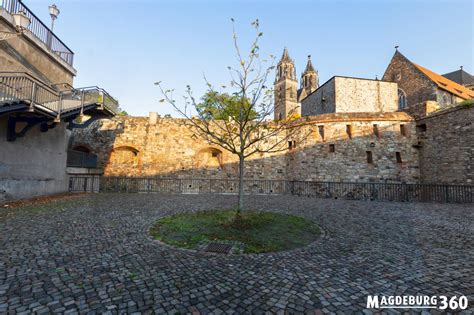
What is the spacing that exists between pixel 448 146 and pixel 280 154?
1068cm

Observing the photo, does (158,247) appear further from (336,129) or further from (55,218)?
(336,129)

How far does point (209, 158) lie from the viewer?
18.0 metres

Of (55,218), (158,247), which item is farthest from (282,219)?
(55,218)

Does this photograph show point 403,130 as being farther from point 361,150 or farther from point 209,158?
point 209,158

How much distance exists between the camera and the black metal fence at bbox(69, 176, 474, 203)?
1346 centimetres

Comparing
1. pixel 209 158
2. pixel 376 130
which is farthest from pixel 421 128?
pixel 209 158

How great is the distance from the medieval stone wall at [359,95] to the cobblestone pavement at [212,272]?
19606mm

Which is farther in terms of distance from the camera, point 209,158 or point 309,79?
point 309,79

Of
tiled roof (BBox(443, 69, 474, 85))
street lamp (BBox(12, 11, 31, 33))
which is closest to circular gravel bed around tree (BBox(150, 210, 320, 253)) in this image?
street lamp (BBox(12, 11, 31, 33))

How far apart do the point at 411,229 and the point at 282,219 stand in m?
3.66

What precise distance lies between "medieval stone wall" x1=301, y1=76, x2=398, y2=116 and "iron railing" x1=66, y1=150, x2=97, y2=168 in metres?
22.7

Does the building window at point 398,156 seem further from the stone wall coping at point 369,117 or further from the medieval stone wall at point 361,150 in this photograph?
the stone wall coping at point 369,117

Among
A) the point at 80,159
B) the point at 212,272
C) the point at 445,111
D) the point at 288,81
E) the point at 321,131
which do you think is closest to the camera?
the point at 212,272

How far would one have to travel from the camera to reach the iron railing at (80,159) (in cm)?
1323
